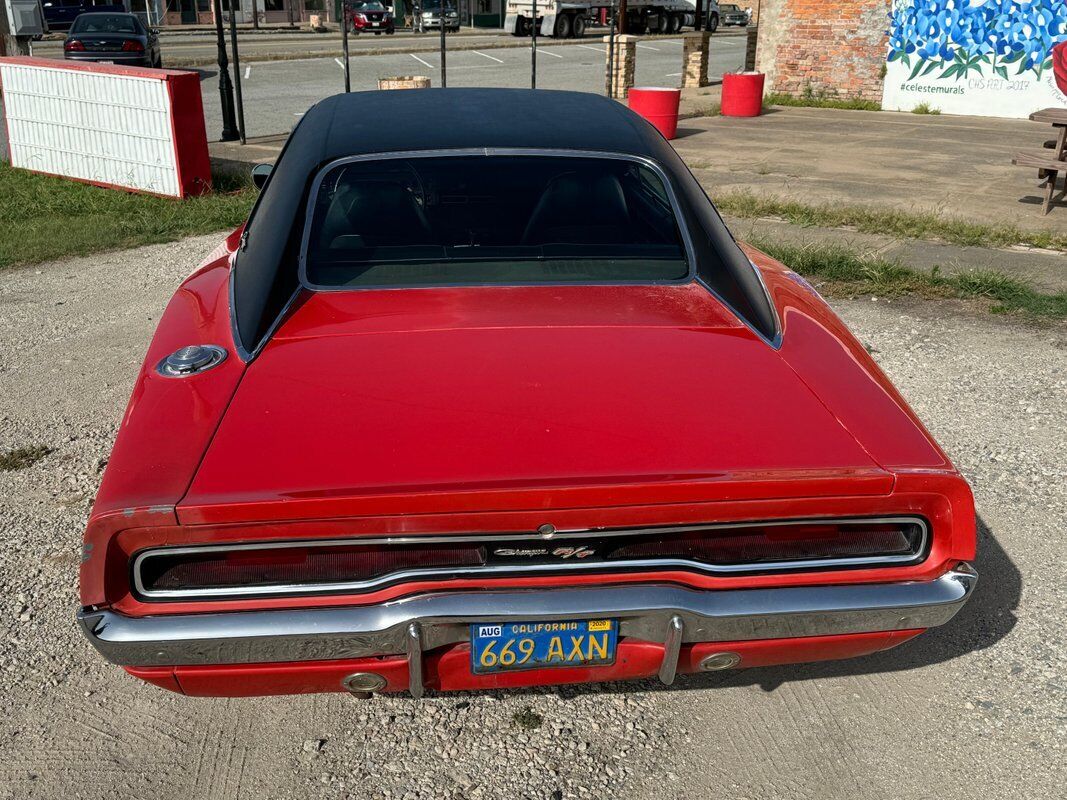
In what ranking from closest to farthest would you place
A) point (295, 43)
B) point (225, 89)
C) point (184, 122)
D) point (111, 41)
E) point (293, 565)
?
→ 1. point (293, 565)
2. point (184, 122)
3. point (225, 89)
4. point (111, 41)
5. point (295, 43)

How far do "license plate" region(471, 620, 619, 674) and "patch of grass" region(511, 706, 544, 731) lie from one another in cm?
55

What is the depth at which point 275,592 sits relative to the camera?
7.14 feet

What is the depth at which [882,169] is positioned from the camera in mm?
11430

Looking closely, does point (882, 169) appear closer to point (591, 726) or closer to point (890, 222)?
point (890, 222)

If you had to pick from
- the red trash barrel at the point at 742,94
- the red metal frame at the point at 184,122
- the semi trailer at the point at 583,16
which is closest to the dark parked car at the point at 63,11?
the semi trailer at the point at 583,16

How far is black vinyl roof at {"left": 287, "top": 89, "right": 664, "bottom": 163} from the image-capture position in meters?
3.23

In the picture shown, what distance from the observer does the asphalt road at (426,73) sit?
1711 cm

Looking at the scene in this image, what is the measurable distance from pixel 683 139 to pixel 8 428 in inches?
430

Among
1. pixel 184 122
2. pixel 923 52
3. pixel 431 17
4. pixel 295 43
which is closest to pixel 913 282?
pixel 184 122

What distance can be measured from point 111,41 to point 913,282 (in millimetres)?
19867

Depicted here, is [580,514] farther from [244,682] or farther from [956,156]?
[956,156]

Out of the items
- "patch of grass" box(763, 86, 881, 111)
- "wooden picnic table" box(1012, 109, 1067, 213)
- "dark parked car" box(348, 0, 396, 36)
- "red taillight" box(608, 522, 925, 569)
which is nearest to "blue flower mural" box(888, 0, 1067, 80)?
"patch of grass" box(763, 86, 881, 111)

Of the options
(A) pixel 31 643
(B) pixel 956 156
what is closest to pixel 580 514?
(A) pixel 31 643

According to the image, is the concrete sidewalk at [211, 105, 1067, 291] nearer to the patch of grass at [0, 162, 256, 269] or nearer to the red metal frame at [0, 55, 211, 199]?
the red metal frame at [0, 55, 211, 199]
